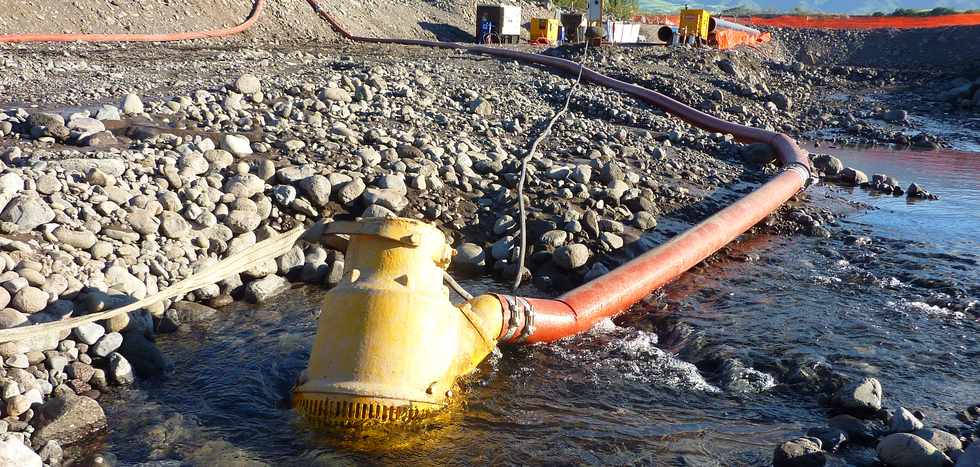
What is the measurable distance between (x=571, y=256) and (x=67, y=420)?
4092 mm

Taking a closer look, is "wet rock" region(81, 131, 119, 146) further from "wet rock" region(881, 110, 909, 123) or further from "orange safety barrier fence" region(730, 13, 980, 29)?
"orange safety barrier fence" region(730, 13, 980, 29)

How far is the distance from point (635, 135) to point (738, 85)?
8.85m

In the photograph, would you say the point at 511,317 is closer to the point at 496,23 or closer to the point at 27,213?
the point at 27,213

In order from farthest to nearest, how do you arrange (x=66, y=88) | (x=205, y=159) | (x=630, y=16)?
(x=630, y=16)
(x=66, y=88)
(x=205, y=159)

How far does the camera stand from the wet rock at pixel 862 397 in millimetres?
4668

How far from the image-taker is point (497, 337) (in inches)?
198

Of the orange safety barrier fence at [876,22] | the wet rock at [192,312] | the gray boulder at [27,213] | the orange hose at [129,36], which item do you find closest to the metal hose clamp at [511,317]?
the wet rock at [192,312]

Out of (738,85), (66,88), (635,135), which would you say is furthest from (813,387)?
(738,85)

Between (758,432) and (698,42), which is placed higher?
(698,42)

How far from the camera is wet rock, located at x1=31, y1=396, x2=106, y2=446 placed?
160 inches

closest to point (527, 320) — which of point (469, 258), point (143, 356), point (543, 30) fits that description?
point (469, 258)

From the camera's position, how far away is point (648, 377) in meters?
5.24

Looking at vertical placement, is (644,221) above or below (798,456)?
above

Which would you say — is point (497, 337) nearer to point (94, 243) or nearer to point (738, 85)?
point (94, 243)
